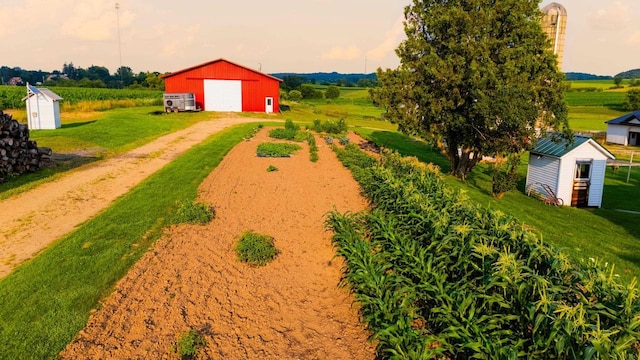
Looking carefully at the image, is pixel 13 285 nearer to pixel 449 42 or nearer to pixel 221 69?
pixel 449 42

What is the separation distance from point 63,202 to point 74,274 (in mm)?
5973

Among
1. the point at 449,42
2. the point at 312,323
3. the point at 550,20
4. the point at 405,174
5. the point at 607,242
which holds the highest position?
the point at 550,20

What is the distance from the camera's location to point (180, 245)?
1000cm

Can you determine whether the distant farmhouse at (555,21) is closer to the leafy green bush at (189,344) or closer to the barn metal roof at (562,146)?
the barn metal roof at (562,146)

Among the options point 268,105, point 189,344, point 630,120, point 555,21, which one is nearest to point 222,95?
point 268,105

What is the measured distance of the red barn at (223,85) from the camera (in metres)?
47.9

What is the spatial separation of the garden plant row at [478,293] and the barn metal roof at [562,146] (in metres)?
12.3

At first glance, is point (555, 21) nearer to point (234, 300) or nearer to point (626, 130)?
point (626, 130)

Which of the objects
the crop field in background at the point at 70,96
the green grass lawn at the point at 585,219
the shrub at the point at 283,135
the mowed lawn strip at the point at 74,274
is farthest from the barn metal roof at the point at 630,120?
the crop field in background at the point at 70,96

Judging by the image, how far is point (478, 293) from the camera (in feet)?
21.1

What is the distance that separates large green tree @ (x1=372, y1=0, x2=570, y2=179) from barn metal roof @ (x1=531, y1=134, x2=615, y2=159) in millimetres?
852

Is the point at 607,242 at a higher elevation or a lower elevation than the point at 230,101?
lower

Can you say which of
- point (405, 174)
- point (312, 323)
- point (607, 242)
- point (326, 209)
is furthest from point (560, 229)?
point (312, 323)

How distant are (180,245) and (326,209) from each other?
14.4ft
